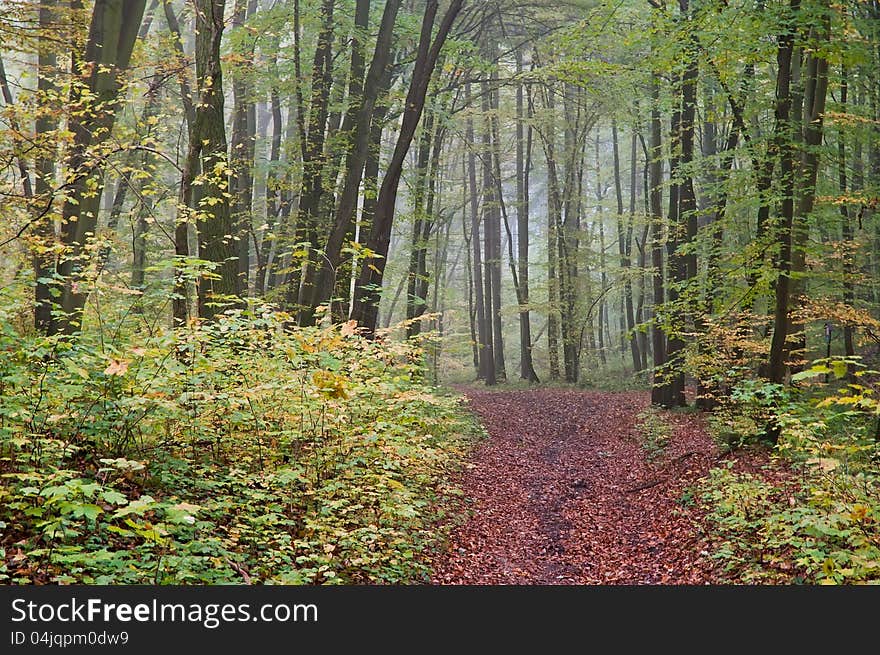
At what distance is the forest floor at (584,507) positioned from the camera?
7.27 m

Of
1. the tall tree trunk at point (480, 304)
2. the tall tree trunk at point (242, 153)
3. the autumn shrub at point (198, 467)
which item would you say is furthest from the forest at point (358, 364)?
the tall tree trunk at point (480, 304)

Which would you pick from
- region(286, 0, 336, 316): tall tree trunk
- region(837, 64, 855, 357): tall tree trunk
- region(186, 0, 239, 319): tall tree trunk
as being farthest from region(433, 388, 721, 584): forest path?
region(286, 0, 336, 316): tall tree trunk

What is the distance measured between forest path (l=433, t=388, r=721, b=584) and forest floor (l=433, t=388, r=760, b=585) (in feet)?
0.06

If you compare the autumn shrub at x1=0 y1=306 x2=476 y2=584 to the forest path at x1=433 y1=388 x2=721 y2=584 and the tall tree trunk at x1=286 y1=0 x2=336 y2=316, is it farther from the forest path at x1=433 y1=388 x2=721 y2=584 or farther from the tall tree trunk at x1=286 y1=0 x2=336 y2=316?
the tall tree trunk at x1=286 y1=0 x2=336 y2=316

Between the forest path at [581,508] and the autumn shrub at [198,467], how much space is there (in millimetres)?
946

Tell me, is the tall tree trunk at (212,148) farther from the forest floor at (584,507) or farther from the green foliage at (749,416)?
the green foliage at (749,416)

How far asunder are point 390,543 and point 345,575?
75 cm

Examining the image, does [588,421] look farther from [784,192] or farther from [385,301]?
[385,301]

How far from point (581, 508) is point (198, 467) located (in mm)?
6007

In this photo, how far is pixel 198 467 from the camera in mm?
6234

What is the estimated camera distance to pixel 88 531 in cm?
471

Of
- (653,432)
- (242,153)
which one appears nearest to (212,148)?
(242,153)

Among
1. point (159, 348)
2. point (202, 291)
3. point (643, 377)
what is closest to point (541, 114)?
point (643, 377)

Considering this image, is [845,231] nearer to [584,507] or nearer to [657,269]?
[657,269]
